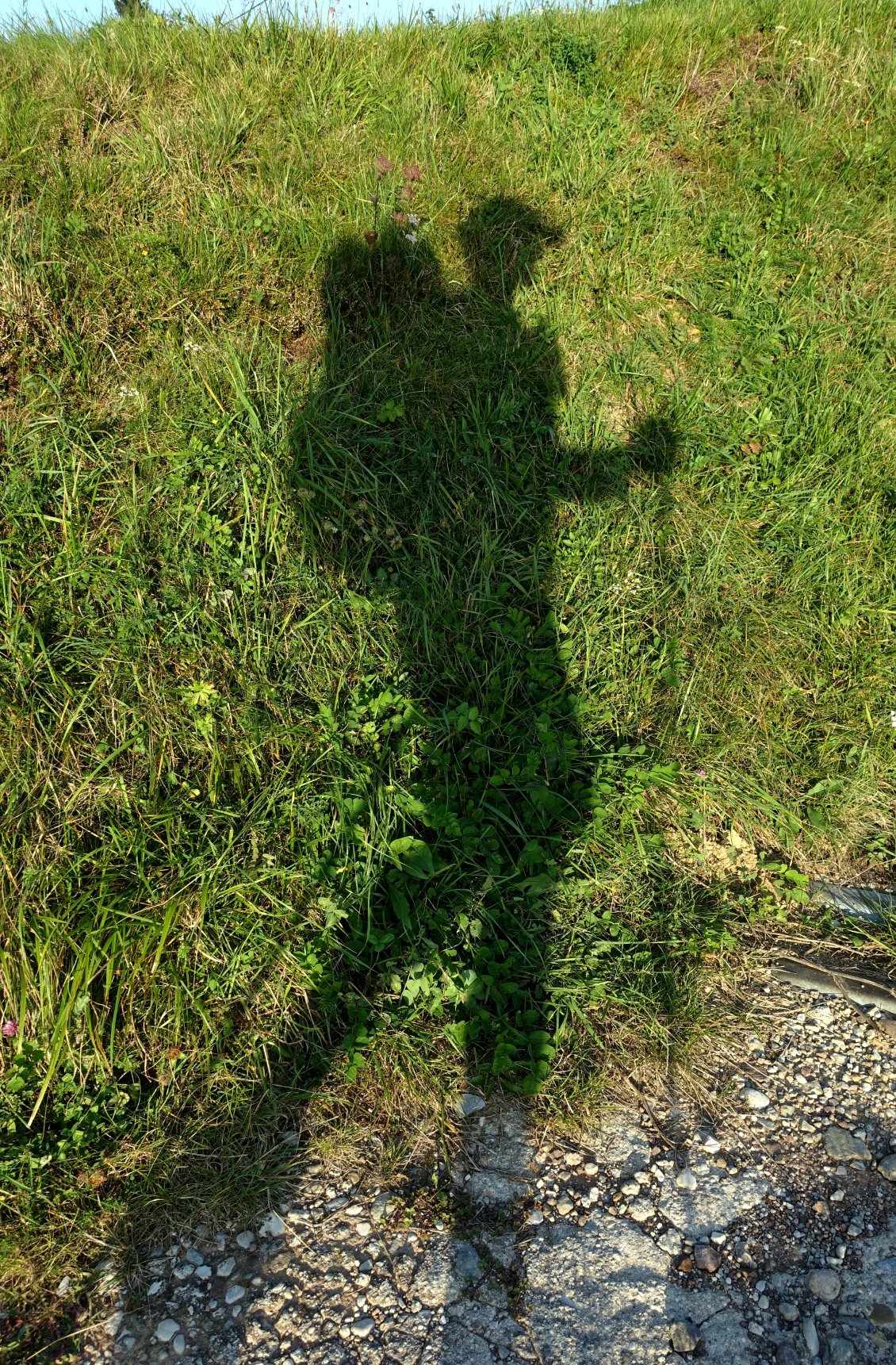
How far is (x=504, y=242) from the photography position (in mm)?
4617

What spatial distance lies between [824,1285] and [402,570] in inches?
105

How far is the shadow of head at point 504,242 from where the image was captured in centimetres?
451

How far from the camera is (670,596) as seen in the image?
3891mm

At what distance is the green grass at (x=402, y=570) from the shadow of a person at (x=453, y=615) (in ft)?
0.06

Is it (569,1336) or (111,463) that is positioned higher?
(111,463)

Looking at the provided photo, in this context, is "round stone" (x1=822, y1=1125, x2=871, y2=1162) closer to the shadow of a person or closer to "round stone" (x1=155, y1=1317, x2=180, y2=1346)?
the shadow of a person

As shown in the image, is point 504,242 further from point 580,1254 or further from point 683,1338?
point 683,1338

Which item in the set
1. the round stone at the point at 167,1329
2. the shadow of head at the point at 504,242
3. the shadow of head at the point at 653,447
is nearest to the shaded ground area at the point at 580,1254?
the round stone at the point at 167,1329

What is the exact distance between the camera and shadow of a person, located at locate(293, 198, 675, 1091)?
3021mm

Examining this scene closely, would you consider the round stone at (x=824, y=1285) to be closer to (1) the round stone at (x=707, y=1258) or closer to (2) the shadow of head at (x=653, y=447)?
(1) the round stone at (x=707, y=1258)

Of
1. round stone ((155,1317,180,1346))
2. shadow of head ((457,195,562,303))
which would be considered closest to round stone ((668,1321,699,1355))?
round stone ((155,1317,180,1346))

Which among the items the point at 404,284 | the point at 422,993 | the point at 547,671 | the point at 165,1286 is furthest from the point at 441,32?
the point at 165,1286

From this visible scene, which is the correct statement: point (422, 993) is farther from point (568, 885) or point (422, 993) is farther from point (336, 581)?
point (336, 581)

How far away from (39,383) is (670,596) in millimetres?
2754
